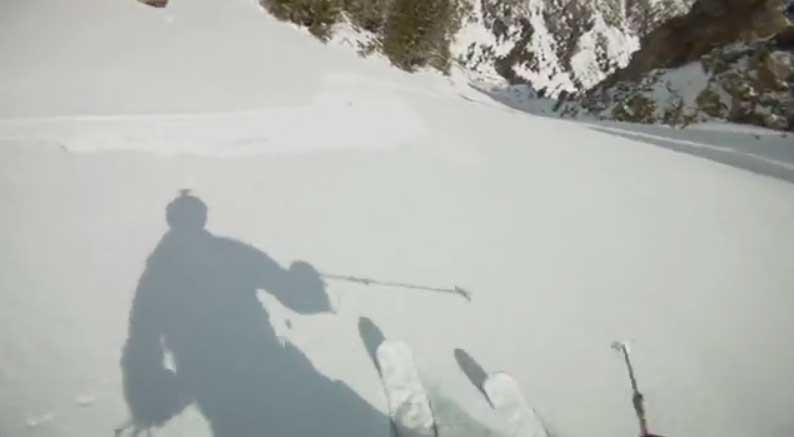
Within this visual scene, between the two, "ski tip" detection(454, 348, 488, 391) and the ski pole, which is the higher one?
the ski pole

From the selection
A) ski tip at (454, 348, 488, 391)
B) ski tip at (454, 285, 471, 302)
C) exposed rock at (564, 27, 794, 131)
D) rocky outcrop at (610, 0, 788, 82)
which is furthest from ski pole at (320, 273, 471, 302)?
rocky outcrop at (610, 0, 788, 82)

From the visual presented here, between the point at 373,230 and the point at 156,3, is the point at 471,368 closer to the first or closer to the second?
the point at 373,230

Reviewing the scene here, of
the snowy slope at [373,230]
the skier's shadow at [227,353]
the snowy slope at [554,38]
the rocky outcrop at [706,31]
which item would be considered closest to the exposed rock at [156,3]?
the snowy slope at [373,230]

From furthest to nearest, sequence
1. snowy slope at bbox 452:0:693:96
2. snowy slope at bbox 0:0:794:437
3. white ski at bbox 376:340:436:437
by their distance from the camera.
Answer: snowy slope at bbox 452:0:693:96
snowy slope at bbox 0:0:794:437
white ski at bbox 376:340:436:437

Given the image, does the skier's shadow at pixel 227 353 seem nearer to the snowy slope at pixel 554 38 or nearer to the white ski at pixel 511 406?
the white ski at pixel 511 406

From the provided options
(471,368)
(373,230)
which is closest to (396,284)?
(373,230)

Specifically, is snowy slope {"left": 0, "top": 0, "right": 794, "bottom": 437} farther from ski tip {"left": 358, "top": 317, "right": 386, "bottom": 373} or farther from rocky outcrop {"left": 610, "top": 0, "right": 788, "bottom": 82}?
rocky outcrop {"left": 610, "top": 0, "right": 788, "bottom": 82}
